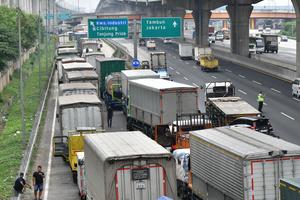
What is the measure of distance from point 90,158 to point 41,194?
6.74m

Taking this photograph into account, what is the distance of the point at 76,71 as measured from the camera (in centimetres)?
5841

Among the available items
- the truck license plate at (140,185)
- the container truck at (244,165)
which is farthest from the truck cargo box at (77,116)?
the truck license plate at (140,185)

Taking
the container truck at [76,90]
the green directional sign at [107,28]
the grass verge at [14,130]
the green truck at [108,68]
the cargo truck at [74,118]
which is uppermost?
the green directional sign at [107,28]

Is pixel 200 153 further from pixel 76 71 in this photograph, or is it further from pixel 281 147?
pixel 76 71

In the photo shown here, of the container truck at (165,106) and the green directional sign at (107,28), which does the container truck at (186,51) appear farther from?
the container truck at (165,106)

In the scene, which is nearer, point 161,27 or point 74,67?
point 74,67

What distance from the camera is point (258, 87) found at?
224 feet

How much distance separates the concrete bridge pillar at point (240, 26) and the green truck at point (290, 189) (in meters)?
83.7

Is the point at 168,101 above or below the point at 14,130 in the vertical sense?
above

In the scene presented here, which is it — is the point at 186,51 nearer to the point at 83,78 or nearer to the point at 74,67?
the point at 74,67

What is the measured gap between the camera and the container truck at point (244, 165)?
21.2m

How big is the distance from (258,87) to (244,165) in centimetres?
4777

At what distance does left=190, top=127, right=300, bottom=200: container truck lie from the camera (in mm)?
21234

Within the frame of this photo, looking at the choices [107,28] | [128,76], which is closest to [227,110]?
[128,76]
